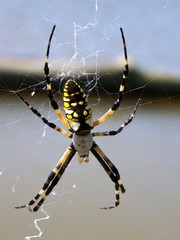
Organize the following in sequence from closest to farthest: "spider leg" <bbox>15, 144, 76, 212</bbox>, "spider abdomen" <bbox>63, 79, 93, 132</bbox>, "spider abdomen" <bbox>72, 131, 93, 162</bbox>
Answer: "spider abdomen" <bbox>63, 79, 93, 132</bbox>
"spider abdomen" <bbox>72, 131, 93, 162</bbox>
"spider leg" <bbox>15, 144, 76, 212</bbox>

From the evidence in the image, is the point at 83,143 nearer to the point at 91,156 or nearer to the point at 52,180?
the point at 52,180

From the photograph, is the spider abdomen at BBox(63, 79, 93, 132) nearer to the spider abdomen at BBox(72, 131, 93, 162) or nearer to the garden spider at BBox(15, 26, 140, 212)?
the garden spider at BBox(15, 26, 140, 212)

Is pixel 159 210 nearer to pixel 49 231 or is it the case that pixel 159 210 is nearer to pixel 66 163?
pixel 49 231

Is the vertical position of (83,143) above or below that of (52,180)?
above

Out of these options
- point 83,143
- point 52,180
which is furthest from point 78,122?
point 52,180

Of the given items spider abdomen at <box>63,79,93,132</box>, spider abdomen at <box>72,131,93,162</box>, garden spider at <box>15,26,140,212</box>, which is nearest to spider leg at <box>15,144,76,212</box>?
garden spider at <box>15,26,140,212</box>

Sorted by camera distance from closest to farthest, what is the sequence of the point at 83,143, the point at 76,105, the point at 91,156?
the point at 76,105, the point at 83,143, the point at 91,156

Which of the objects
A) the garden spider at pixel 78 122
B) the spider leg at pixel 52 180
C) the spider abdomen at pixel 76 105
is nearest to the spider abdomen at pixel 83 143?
the garden spider at pixel 78 122

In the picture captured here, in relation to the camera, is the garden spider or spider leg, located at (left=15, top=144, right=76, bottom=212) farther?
spider leg, located at (left=15, top=144, right=76, bottom=212)
